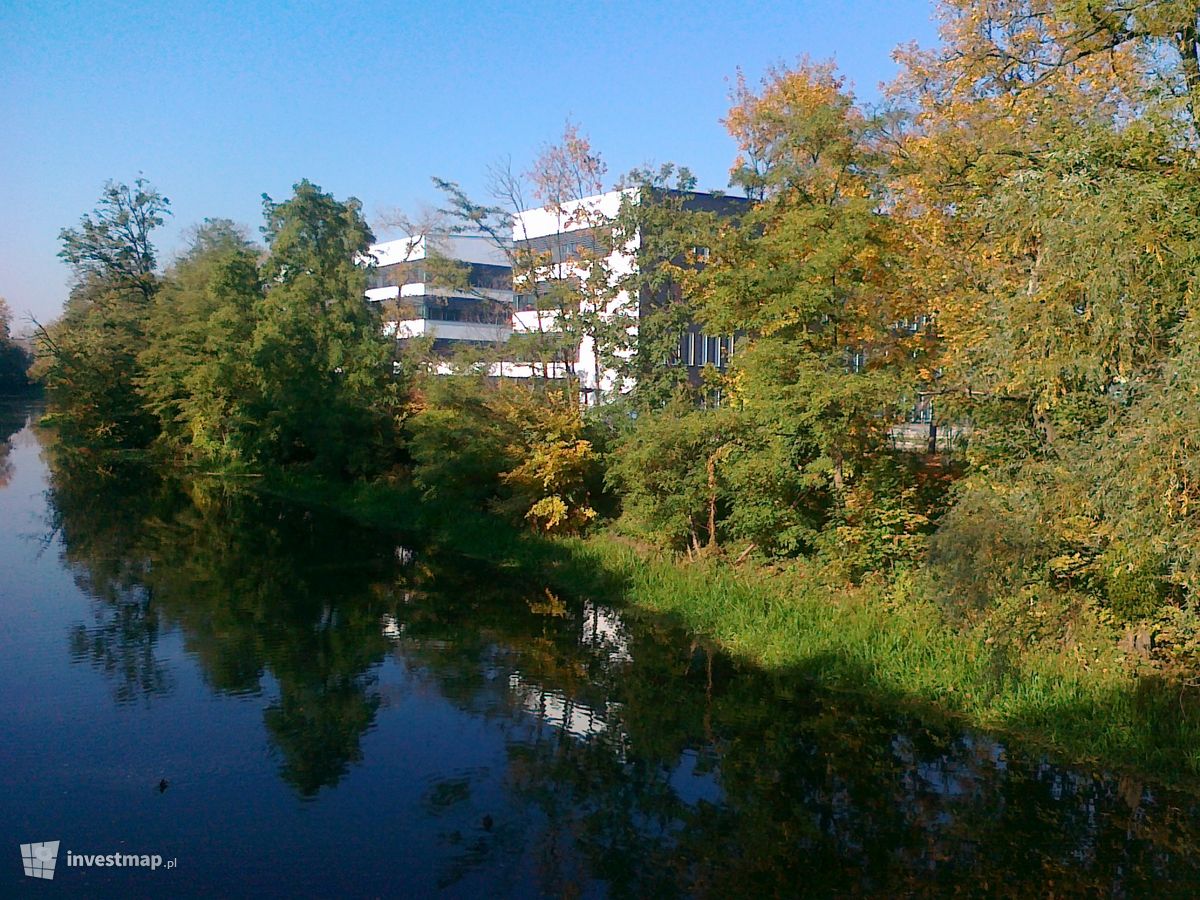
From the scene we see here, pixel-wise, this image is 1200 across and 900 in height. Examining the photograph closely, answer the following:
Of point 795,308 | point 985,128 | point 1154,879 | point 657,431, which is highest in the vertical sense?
point 985,128

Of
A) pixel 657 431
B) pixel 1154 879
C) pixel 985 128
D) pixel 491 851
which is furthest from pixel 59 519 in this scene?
pixel 1154 879

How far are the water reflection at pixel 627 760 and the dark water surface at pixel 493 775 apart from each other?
32 millimetres

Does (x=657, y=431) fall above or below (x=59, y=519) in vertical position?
above

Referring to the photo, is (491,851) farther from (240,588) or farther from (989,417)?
(240,588)

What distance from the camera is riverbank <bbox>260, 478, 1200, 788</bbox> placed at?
31.3ft

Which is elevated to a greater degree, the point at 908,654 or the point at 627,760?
the point at 908,654

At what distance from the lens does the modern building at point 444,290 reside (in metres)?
28.2

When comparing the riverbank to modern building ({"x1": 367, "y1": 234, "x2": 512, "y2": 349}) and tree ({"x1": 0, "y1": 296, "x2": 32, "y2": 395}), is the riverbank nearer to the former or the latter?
modern building ({"x1": 367, "y1": 234, "x2": 512, "y2": 349})

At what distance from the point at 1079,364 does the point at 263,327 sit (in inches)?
1132

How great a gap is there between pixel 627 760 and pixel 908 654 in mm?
4169

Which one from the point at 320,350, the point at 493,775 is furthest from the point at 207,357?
the point at 493,775

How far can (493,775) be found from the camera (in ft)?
30.0

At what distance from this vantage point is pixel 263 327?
33031 mm

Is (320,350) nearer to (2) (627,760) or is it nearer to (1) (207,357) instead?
(1) (207,357)
